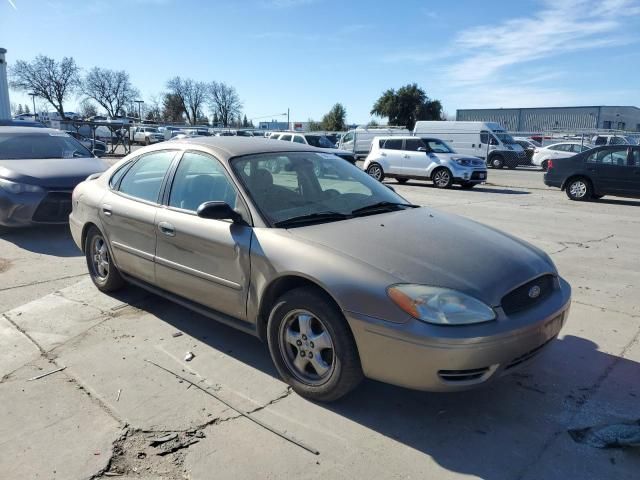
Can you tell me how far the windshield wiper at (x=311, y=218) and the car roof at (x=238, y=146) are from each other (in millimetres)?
773

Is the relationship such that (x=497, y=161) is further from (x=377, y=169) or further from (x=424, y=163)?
(x=424, y=163)

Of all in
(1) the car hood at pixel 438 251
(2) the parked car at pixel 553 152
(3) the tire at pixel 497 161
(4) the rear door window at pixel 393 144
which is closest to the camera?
(1) the car hood at pixel 438 251

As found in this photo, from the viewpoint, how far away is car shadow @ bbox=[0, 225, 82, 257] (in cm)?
695

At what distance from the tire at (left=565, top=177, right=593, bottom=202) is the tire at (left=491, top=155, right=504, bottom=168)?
14506mm

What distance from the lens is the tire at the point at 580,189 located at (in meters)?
13.6

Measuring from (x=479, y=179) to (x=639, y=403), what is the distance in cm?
1438

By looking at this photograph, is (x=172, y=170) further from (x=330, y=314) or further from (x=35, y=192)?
(x=35, y=192)

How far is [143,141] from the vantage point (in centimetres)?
4581

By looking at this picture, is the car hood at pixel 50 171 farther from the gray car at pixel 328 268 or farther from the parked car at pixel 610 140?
the parked car at pixel 610 140

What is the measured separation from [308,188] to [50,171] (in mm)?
5521

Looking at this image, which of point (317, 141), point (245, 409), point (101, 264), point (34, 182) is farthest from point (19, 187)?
point (317, 141)

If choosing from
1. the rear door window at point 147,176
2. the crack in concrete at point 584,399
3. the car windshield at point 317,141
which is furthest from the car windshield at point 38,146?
the car windshield at point 317,141

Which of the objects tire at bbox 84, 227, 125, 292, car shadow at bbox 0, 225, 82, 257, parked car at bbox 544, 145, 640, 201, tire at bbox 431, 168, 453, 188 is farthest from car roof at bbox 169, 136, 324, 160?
tire at bbox 431, 168, 453, 188

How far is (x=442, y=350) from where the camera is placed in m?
2.59
